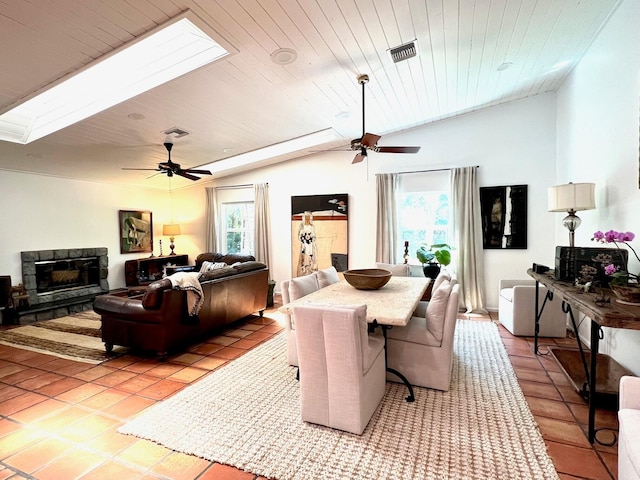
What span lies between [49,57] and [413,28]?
2.91 m

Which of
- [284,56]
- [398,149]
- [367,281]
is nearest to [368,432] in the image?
[367,281]

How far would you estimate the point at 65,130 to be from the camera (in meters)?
3.66

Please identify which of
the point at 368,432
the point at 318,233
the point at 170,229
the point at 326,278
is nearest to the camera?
the point at 368,432

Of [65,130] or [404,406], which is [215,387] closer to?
[404,406]

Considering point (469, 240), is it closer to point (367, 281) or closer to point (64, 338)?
point (367, 281)

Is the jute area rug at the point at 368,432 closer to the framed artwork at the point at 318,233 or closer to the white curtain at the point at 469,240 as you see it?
the white curtain at the point at 469,240

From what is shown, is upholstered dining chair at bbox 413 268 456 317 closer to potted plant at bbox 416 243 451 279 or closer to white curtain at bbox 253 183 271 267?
potted plant at bbox 416 243 451 279

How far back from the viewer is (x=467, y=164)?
16.7 feet

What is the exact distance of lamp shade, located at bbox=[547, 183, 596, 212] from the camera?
2910 millimetres

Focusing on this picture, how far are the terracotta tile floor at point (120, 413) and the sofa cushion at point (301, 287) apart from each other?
112 centimetres

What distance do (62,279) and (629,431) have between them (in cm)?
721

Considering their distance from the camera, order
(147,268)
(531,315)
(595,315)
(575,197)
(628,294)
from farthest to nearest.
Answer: (147,268) → (531,315) → (575,197) → (628,294) → (595,315)

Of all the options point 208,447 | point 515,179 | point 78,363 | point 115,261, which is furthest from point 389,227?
→ point 115,261

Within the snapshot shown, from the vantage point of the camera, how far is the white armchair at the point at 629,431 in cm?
126
